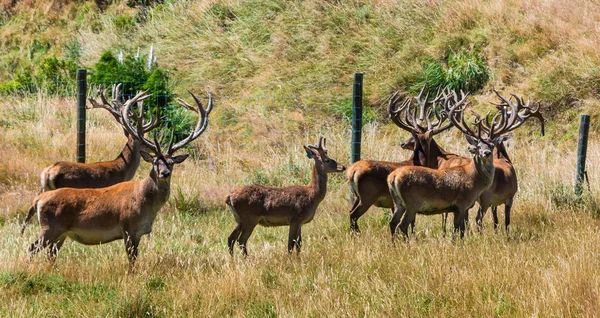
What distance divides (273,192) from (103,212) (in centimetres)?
184

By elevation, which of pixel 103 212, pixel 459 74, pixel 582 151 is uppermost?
pixel 459 74

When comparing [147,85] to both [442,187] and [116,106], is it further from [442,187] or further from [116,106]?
[442,187]

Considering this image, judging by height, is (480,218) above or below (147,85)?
below

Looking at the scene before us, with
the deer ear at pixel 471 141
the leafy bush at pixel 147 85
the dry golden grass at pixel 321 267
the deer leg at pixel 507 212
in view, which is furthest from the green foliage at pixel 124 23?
the deer ear at pixel 471 141

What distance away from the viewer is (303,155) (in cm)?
1412

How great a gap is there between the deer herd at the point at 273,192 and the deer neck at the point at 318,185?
1 cm

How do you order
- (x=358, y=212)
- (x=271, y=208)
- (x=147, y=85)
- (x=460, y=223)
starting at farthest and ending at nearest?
1. (x=147, y=85)
2. (x=358, y=212)
3. (x=460, y=223)
4. (x=271, y=208)

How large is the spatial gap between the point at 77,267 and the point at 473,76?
40.0ft

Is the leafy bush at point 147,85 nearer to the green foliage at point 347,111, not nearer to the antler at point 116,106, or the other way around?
the green foliage at point 347,111

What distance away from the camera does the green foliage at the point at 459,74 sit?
59.8 ft

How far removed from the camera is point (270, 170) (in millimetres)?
13562

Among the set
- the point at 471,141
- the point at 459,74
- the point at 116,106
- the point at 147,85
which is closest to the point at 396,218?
the point at 471,141

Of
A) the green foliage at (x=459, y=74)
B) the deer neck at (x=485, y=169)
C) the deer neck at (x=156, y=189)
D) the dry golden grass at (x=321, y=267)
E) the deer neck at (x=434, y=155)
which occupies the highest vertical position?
the green foliage at (x=459, y=74)

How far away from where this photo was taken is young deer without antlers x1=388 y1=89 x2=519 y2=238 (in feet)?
30.0
